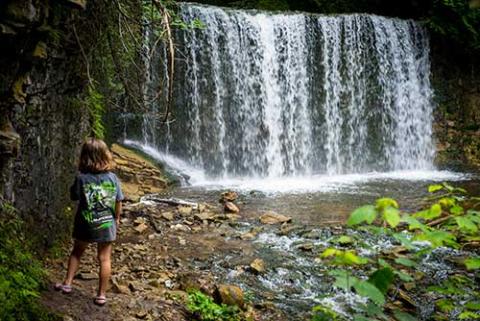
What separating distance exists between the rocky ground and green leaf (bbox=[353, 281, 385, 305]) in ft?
6.74

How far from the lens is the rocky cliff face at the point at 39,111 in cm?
339

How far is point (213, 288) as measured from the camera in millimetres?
4785

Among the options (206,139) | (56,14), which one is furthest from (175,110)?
(56,14)

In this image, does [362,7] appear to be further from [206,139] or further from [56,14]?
[56,14]

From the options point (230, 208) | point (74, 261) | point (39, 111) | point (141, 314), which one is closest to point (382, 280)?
point (141, 314)

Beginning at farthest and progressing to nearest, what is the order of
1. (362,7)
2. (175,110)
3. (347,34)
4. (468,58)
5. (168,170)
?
1. (362,7)
2. (468,58)
3. (347,34)
4. (175,110)
5. (168,170)

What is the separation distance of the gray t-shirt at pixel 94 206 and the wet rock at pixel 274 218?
409 cm

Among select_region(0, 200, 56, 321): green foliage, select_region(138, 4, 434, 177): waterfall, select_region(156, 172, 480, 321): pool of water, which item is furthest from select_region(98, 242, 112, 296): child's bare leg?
select_region(138, 4, 434, 177): waterfall

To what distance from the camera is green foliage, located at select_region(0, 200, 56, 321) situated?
3.10 m

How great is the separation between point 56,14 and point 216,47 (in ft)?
30.2

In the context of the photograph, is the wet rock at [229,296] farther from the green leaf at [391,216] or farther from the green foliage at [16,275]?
the green leaf at [391,216]

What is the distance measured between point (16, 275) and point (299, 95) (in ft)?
37.4

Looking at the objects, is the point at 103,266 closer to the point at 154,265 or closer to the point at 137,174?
the point at 154,265

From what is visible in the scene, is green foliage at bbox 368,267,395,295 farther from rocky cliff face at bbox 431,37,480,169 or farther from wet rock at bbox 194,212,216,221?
rocky cliff face at bbox 431,37,480,169
